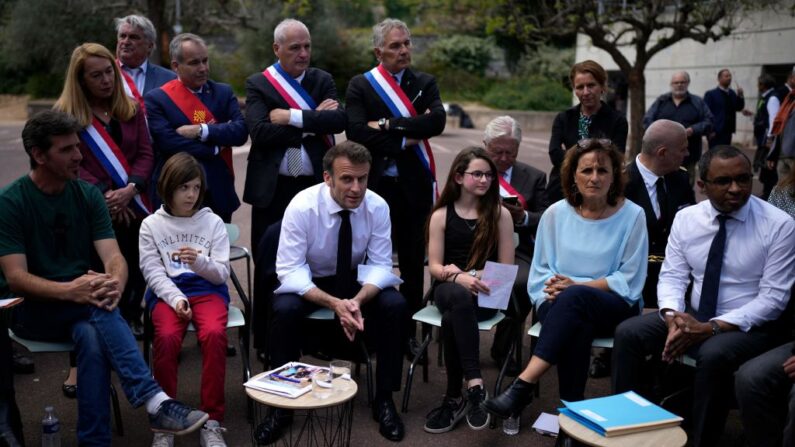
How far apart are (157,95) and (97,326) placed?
2.06m

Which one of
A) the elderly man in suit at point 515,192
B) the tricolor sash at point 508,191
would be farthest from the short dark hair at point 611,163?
the tricolor sash at point 508,191

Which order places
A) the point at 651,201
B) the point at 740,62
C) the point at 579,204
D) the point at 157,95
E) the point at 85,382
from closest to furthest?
the point at 85,382 → the point at 579,204 → the point at 651,201 → the point at 157,95 → the point at 740,62

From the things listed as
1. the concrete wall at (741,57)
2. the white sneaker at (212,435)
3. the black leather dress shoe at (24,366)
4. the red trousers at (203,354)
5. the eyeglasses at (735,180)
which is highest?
the concrete wall at (741,57)

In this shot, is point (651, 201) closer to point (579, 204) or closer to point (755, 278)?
point (579, 204)

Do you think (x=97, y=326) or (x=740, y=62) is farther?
(x=740, y=62)

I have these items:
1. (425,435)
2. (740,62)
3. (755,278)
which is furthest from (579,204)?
(740,62)

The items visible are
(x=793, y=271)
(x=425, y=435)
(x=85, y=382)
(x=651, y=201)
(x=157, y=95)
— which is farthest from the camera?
(x=157, y=95)

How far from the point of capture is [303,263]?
191 inches

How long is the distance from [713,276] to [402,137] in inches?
89.4

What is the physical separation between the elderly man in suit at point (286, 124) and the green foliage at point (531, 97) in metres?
23.5

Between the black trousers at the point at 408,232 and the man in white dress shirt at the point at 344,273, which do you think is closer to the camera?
the man in white dress shirt at the point at 344,273

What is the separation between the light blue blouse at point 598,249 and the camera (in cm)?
470

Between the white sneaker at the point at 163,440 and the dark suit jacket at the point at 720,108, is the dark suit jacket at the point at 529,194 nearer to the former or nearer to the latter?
the white sneaker at the point at 163,440

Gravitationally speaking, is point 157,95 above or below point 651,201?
above
